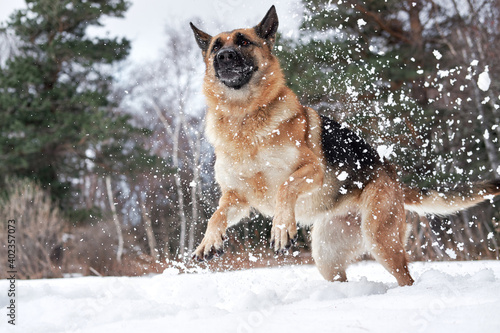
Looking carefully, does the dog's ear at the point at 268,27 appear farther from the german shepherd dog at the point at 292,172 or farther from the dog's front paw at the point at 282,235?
the dog's front paw at the point at 282,235

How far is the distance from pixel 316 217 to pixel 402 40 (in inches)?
356

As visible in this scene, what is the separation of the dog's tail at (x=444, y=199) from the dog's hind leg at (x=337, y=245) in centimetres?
65

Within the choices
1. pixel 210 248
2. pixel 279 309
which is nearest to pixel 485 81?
pixel 210 248

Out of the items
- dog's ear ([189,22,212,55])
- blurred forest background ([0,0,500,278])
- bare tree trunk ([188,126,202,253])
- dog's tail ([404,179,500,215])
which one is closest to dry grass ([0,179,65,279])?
blurred forest background ([0,0,500,278])

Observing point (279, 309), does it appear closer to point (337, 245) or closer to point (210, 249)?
point (210, 249)

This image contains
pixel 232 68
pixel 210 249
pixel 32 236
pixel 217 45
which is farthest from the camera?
pixel 32 236

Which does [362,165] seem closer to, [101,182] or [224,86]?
[224,86]

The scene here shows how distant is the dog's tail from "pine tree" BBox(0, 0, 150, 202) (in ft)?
35.5

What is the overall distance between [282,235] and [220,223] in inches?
22.9

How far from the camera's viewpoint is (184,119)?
13906 millimetres

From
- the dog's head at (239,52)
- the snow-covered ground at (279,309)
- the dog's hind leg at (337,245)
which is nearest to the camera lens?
the snow-covered ground at (279,309)

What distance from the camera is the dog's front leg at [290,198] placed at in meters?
3.19

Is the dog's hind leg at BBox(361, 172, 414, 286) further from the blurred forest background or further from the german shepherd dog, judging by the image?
the blurred forest background

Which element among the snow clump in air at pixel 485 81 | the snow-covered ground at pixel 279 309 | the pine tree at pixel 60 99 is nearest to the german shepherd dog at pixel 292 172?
the snow-covered ground at pixel 279 309
